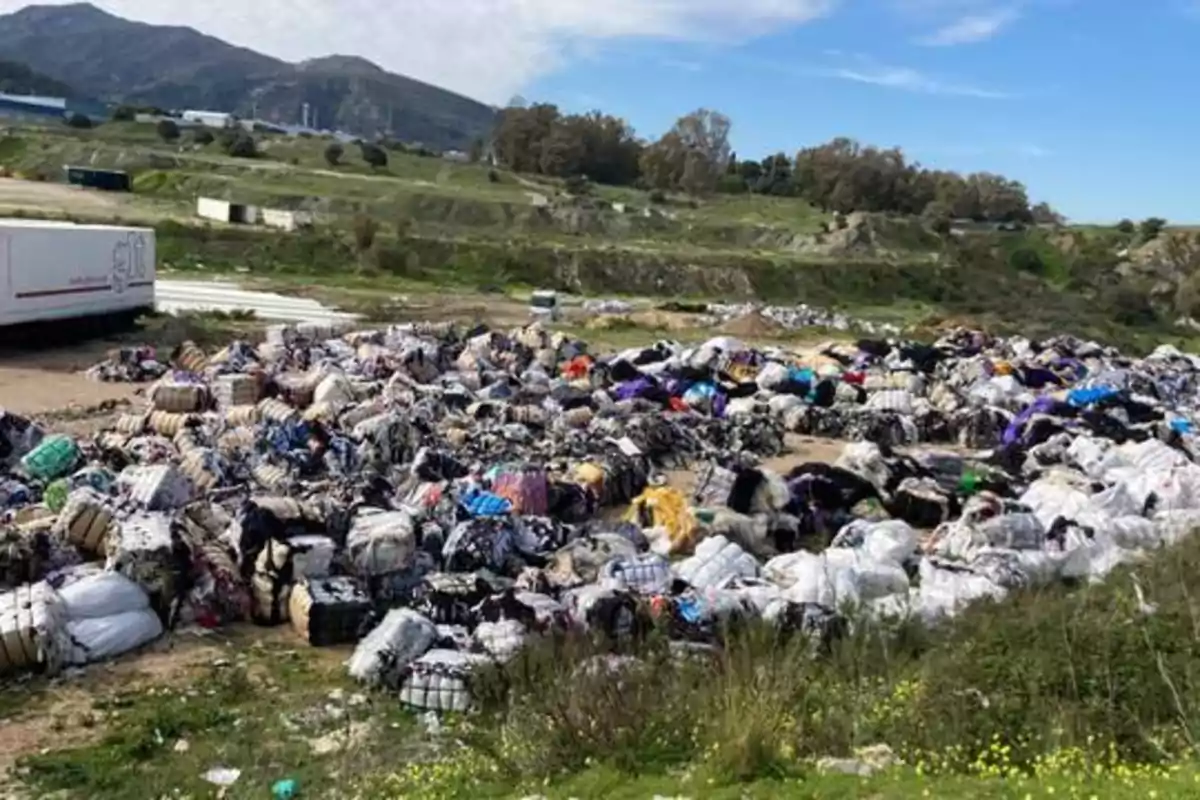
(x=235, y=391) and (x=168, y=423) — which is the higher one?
(x=235, y=391)

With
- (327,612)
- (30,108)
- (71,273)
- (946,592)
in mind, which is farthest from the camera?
(30,108)

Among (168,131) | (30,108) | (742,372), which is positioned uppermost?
(30,108)

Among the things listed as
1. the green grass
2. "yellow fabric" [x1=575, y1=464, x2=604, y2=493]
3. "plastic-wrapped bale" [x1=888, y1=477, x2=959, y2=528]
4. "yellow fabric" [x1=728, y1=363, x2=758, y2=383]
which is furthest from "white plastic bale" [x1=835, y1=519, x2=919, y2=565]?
"yellow fabric" [x1=728, y1=363, x2=758, y2=383]

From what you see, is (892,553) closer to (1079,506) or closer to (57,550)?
(1079,506)

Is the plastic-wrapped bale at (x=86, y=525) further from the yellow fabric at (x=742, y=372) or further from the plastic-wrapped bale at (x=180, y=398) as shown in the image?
the yellow fabric at (x=742, y=372)

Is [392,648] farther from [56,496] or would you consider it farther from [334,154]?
[334,154]

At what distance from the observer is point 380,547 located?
10844 millimetres

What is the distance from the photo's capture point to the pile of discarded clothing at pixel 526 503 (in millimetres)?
9734

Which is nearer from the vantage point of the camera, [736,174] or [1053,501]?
[1053,501]

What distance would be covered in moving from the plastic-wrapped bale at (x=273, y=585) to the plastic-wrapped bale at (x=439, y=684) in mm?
1933

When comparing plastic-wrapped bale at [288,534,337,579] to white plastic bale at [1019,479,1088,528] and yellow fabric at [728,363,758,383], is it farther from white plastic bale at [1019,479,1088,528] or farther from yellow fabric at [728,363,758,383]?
yellow fabric at [728,363,758,383]

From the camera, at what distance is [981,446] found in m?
20.8

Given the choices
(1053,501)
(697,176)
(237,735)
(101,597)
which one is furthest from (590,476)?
(697,176)

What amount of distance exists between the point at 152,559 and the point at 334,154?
86.6 metres
